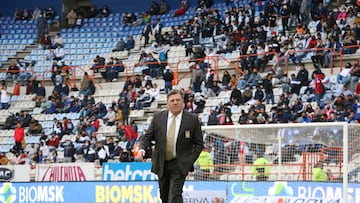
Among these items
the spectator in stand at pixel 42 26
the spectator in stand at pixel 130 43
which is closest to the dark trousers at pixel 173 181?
the spectator in stand at pixel 130 43

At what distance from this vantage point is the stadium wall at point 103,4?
44.1 m

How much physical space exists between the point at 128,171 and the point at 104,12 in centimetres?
2128

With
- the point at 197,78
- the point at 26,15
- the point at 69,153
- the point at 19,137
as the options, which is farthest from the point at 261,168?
the point at 26,15

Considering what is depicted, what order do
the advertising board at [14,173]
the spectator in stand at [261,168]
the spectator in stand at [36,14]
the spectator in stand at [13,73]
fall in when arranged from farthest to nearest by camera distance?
the spectator in stand at [36,14], the spectator in stand at [13,73], the advertising board at [14,173], the spectator in stand at [261,168]

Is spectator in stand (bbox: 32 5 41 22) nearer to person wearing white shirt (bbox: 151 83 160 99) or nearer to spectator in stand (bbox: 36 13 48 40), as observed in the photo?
spectator in stand (bbox: 36 13 48 40)

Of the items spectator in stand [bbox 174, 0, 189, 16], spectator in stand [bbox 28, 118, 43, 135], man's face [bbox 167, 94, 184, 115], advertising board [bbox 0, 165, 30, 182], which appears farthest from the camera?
spectator in stand [bbox 174, 0, 189, 16]

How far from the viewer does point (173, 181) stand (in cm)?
1188

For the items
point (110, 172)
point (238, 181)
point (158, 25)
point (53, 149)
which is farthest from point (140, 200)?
point (158, 25)

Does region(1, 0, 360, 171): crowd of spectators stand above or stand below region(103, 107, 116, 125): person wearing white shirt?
above

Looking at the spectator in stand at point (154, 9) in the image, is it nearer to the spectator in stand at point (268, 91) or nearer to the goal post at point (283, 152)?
the spectator in stand at point (268, 91)

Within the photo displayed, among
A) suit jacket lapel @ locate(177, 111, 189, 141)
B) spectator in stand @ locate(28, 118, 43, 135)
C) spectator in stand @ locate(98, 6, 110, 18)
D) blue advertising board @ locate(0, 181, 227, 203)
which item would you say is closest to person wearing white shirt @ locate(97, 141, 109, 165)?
spectator in stand @ locate(28, 118, 43, 135)

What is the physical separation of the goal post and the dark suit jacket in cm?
446

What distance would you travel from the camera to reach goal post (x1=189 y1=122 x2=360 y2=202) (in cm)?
1582

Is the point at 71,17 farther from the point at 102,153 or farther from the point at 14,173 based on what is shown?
the point at 14,173
